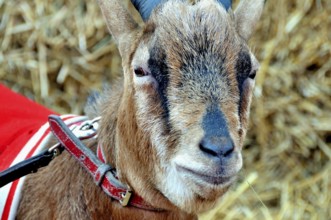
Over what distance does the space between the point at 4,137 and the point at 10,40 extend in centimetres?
194

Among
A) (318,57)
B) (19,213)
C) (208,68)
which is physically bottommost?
(318,57)

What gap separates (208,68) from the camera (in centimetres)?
263

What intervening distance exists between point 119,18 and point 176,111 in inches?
19.8

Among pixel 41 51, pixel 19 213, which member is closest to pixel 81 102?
pixel 41 51

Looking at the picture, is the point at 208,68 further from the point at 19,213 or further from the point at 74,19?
the point at 74,19

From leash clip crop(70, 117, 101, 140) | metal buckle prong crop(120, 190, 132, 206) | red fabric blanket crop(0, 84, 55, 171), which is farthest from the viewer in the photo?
red fabric blanket crop(0, 84, 55, 171)

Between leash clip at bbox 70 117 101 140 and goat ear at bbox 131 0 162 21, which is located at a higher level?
goat ear at bbox 131 0 162 21

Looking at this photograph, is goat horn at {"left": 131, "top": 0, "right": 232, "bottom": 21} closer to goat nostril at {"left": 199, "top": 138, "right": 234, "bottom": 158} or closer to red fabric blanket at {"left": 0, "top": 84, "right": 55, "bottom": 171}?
goat nostril at {"left": 199, "top": 138, "right": 234, "bottom": 158}

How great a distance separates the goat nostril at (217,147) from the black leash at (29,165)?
76 cm

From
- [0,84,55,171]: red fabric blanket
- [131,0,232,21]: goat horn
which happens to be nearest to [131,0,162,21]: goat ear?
[131,0,232,21]: goat horn

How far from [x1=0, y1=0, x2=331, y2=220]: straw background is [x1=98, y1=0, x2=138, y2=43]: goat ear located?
209cm

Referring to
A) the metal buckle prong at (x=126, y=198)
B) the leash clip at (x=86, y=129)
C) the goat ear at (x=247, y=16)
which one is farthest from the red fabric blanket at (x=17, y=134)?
the goat ear at (x=247, y=16)

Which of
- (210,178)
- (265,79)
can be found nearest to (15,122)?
(210,178)

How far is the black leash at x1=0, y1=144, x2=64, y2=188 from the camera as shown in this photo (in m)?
3.02
